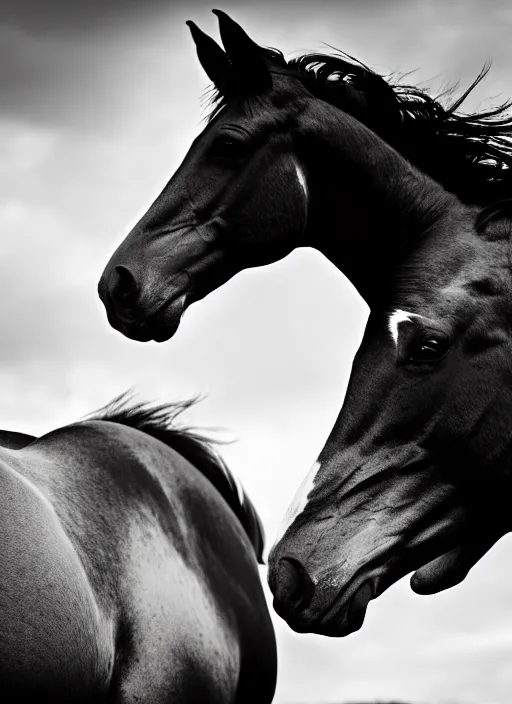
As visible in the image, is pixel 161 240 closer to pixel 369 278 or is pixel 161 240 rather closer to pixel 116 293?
pixel 116 293

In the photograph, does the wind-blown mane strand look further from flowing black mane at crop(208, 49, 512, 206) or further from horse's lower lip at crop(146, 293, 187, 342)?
horse's lower lip at crop(146, 293, 187, 342)

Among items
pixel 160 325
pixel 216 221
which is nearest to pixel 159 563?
pixel 160 325

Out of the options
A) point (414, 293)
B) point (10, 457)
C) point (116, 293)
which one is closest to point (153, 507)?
point (10, 457)

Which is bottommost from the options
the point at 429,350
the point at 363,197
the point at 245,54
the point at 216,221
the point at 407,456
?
the point at 407,456

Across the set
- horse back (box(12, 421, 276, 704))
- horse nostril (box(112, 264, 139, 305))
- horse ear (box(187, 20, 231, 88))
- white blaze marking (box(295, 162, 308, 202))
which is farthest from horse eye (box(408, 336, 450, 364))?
horse back (box(12, 421, 276, 704))

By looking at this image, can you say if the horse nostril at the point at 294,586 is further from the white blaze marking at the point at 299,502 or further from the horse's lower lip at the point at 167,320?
the horse's lower lip at the point at 167,320

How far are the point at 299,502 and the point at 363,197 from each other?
3.62ft

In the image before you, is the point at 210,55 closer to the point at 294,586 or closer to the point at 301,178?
the point at 301,178

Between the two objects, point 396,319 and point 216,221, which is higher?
point 216,221

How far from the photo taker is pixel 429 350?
3.43 m

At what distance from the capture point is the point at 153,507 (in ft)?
19.2

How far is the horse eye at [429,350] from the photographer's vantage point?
11.2 feet

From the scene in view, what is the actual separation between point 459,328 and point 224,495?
3837 millimetres

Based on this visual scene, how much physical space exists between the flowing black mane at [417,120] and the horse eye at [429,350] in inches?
28.6
